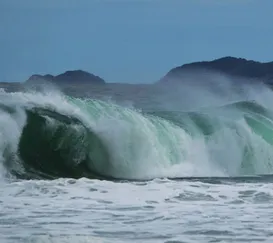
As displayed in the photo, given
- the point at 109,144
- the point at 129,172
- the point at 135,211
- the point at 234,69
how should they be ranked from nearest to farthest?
the point at 135,211
the point at 129,172
the point at 109,144
the point at 234,69

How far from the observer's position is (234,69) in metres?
52.6

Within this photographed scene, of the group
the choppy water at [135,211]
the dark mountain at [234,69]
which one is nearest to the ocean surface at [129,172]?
the choppy water at [135,211]

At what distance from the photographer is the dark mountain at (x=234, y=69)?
5028cm

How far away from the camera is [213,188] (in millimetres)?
13094

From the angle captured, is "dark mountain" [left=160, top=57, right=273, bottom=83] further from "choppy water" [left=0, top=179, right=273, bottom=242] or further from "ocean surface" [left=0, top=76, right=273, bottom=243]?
"choppy water" [left=0, top=179, right=273, bottom=242]

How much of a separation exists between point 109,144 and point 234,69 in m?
36.7

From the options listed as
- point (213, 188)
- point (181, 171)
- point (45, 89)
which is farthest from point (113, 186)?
point (45, 89)

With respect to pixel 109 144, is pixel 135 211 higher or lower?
lower

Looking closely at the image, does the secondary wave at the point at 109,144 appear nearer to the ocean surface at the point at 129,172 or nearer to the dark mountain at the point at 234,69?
the ocean surface at the point at 129,172

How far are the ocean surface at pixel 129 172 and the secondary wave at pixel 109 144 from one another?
28mm

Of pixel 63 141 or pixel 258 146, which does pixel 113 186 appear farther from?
pixel 258 146

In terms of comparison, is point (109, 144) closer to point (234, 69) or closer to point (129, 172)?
point (129, 172)

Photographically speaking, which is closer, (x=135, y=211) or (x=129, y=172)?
(x=135, y=211)

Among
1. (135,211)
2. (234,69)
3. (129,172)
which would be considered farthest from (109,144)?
(234,69)
